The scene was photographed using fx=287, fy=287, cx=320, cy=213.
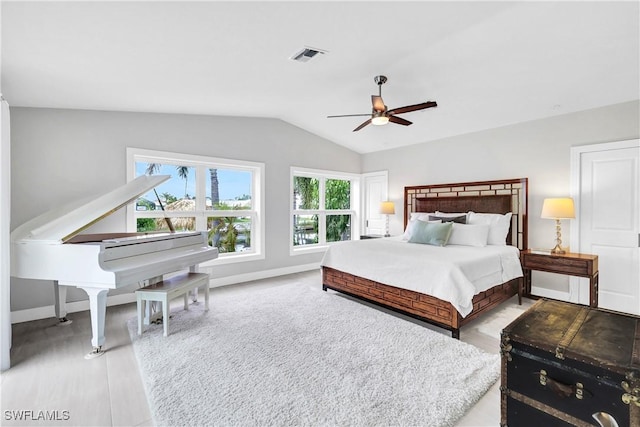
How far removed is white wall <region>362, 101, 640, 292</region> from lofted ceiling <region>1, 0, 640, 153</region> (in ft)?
0.67

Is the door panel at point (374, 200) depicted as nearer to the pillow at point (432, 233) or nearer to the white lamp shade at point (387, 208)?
the white lamp shade at point (387, 208)

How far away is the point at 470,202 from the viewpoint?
468 cm

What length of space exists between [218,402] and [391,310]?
7.49 ft

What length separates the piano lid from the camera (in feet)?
7.99

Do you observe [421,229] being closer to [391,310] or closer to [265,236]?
[391,310]

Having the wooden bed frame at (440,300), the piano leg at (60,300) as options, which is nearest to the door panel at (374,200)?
the wooden bed frame at (440,300)

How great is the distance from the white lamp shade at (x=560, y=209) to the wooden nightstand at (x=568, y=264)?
48 centimetres

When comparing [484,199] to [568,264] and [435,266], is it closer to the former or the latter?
[568,264]

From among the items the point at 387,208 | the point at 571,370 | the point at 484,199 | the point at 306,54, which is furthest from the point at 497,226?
the point at 306,54

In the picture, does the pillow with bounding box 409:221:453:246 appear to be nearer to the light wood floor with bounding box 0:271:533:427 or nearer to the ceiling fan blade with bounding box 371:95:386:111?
the light wood floor with bounding box 0:271:533:427

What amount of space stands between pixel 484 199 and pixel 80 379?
5.19m

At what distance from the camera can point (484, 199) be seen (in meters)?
4.52

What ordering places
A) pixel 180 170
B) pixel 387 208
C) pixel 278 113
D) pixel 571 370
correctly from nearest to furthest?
1. pixel 571 370
2. pixel 180 170
3. pixel 278 113
4. pixel 387 208

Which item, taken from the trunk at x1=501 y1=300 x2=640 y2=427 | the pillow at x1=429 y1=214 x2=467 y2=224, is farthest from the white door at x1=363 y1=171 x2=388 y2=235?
the trunk at x1=501 y1=300 x2=640 y2=427
